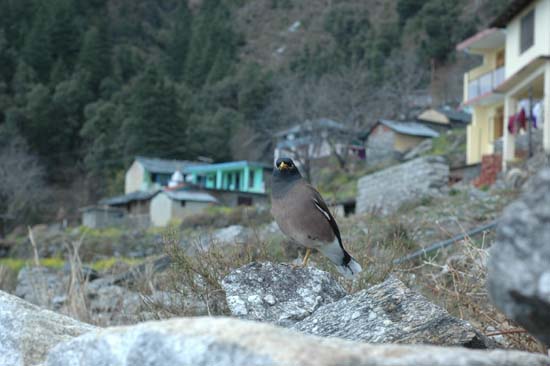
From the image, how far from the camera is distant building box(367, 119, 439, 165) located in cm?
4669

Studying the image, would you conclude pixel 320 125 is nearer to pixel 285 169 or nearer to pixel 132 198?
pixel 132 198

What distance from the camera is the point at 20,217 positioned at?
1866 inches

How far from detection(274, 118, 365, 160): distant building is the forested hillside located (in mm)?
1815

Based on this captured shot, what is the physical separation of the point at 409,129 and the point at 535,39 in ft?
73.3

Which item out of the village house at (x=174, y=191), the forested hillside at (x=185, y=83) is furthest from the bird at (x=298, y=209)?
→ the forested hillside at (x=185, y=83)

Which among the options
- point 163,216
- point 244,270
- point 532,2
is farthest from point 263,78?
point 244,270

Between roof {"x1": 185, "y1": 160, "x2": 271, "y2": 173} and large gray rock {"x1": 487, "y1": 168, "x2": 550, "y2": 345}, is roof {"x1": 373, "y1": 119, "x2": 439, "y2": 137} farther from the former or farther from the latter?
large gray rock {"x1": 487, "y1": 168, "x2": 550, "y2": 345}

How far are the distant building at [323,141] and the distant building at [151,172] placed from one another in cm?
845

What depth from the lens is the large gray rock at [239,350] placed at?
6.24 ft

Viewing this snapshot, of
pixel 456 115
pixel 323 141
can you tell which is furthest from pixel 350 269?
pixel 456 115

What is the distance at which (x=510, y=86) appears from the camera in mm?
27359

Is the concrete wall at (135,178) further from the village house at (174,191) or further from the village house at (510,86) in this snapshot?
the village house at (510,86)

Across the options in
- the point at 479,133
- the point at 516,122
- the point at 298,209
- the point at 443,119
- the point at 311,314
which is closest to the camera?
the point at 311,314

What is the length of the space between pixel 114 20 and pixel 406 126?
51.4 metres
